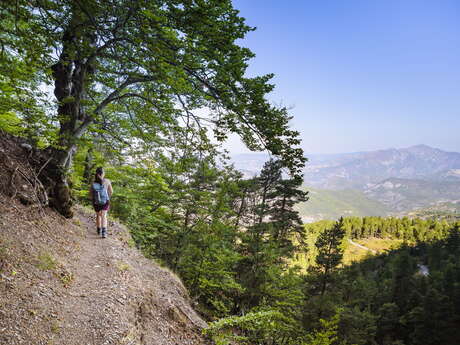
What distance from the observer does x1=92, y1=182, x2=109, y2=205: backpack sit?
815cm

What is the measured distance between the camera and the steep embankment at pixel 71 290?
4129 mm

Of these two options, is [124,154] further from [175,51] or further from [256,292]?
[256,292]

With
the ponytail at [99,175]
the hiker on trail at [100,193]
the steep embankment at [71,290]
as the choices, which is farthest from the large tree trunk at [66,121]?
the ponytail at [99,175]

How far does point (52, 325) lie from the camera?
4172mm

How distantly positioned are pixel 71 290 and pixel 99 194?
3546 mm

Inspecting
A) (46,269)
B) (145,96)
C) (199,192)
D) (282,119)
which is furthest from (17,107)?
(199,192)

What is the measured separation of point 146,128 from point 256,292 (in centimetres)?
1153

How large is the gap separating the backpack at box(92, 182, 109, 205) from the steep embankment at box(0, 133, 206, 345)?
110 centimetres

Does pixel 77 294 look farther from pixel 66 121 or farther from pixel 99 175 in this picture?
pixel 66 121

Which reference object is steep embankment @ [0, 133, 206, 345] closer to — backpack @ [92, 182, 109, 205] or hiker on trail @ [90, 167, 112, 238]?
hiker on trail @ [90, 167, 112, 238]

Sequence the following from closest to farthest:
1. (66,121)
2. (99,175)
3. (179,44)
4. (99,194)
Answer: (179,44), (66,121), (99,175), (99,194)

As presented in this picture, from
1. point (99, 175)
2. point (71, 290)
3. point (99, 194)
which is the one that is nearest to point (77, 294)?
point (71, 290)

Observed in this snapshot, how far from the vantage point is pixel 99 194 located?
820 cm

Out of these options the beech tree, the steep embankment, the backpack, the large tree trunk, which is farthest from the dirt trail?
the beech tree
